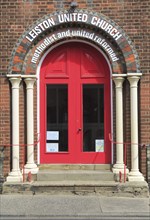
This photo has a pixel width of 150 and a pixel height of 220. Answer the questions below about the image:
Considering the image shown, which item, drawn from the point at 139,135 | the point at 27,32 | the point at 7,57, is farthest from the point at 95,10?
the point at 139,135

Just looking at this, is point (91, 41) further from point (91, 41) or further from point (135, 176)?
point (135, 176)

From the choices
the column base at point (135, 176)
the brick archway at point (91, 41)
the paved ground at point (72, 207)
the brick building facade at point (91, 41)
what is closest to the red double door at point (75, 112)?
the brick building facade at point (91, 41)

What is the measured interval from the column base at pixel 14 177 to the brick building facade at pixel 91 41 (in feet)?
0.46

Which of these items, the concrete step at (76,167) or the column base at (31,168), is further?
the concrete step at (76,167)

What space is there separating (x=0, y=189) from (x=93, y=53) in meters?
3.83

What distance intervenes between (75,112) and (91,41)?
5.60 feet

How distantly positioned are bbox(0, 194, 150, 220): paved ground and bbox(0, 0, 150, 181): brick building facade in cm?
91

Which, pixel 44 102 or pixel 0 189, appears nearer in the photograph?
pixel 0 189

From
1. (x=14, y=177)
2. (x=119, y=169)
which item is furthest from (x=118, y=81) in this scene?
(x=14, y=177)

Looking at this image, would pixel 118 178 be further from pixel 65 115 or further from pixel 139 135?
pixel 65 115

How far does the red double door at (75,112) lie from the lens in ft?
31.0

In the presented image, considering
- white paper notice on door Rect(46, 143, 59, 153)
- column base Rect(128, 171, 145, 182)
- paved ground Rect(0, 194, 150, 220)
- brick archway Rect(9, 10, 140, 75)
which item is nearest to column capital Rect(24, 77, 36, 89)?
brick archway Rect(9, 10, 140, 75)

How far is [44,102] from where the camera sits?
9.48m

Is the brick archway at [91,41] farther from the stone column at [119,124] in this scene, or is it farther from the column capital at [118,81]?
the stone column at [119,124]
